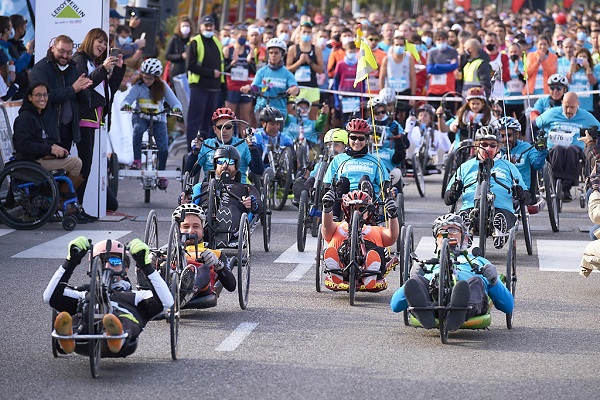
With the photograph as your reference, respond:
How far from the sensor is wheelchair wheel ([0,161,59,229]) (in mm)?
16688

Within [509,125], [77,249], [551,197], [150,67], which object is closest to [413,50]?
[150,67]

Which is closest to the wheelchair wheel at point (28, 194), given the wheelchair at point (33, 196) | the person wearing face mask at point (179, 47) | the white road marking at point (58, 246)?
the wheelchair at point (33, 196)

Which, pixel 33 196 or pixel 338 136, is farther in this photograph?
pixel 338 136

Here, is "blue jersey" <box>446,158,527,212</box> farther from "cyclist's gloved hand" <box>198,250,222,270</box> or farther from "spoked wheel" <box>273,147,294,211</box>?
"cyclist's gloved hand" <box>198,250,222,270</box>

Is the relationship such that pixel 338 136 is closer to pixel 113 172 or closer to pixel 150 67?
pixel 113 172

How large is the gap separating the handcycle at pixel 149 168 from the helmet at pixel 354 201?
6.88 metres

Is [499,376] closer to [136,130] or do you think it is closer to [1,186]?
[1,186]

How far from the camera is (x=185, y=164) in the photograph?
54.4ft

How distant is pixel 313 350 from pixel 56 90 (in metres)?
7.74

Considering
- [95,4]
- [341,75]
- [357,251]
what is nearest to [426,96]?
[341,75]

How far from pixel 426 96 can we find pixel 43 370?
19.3 meters

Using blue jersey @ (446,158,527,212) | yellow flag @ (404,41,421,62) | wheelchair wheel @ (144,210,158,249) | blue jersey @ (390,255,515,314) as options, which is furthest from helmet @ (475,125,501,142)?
yellow flag @ (404,41,421,62)

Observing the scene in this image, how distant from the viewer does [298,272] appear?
14195mm

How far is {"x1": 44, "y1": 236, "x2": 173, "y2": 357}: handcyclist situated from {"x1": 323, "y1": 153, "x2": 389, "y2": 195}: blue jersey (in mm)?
4778
